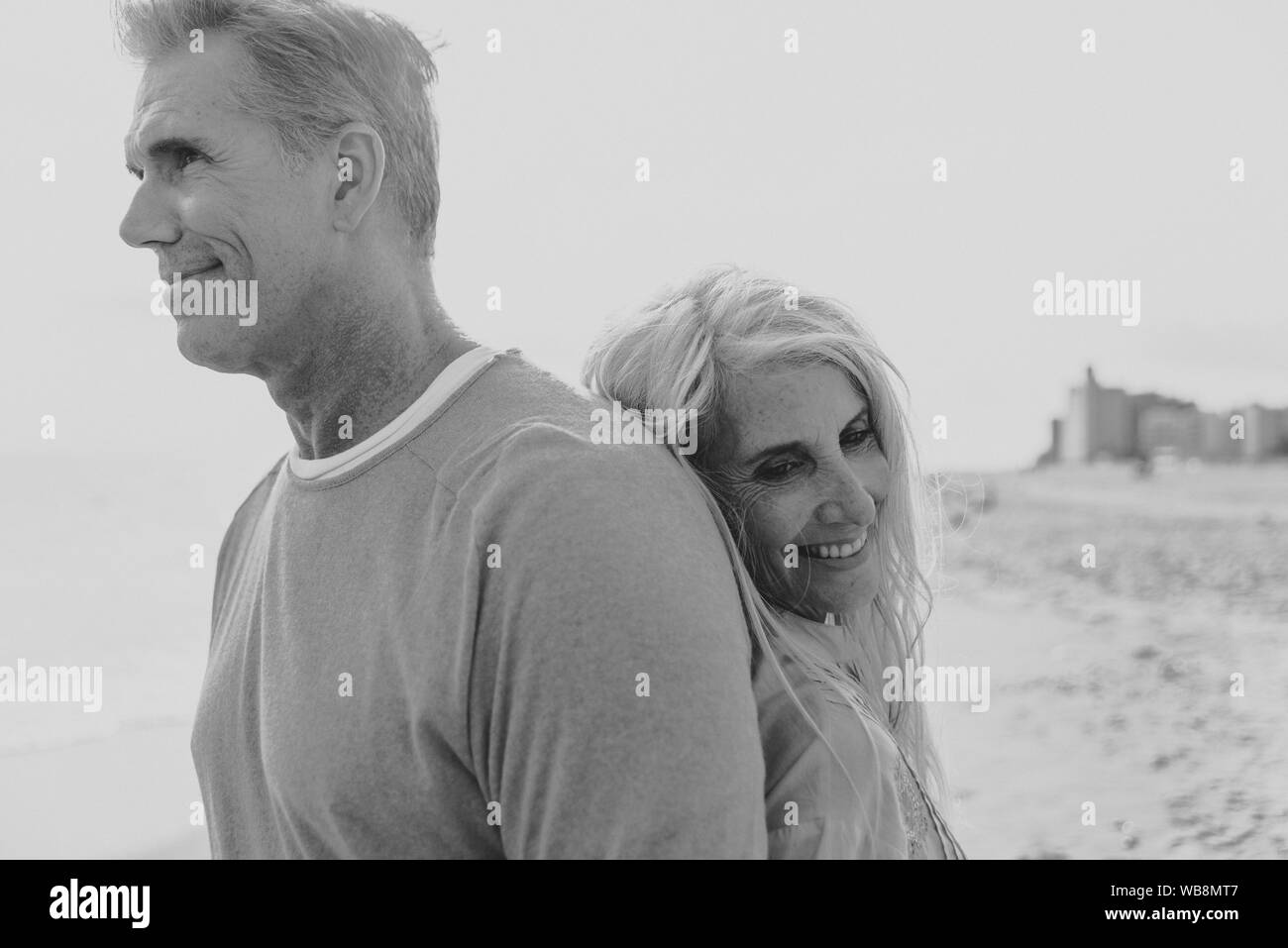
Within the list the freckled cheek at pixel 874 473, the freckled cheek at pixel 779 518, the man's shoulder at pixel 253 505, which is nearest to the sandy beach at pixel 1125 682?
the freckled cheek at pixel 874 473

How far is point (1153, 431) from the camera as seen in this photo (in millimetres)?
21078

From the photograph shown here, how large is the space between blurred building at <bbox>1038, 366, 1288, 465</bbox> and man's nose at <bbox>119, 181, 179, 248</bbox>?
20.1 m

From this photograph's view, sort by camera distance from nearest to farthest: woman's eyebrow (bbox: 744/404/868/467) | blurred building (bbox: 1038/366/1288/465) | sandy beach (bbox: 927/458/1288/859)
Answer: woman's eyebrow (bbox: 744/404/868/467), sandy beach (bbox: 927/458/1288/859), blurred building (bbox: 1038/366/1288/465)

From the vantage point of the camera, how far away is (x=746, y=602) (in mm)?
1193

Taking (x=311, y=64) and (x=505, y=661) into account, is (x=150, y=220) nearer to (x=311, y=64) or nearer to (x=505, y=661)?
(x=311, y=64)

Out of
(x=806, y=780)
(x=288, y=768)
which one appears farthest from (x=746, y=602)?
(x=288, y=768)

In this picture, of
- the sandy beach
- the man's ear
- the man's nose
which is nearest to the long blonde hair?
the sandy beach

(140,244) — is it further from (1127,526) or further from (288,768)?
(1127,526)

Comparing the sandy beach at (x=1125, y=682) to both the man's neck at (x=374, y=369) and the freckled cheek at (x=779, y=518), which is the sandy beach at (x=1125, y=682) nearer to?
the freckled cheek at (x=779, y=518)

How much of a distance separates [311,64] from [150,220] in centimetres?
23

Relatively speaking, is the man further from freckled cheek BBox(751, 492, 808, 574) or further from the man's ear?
freckled cheek BBox(751, 492, 808, 574)

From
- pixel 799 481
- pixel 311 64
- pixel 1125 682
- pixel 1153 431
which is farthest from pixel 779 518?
pixel 1153 431

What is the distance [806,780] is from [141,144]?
90cm

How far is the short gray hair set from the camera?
4.03 ft
